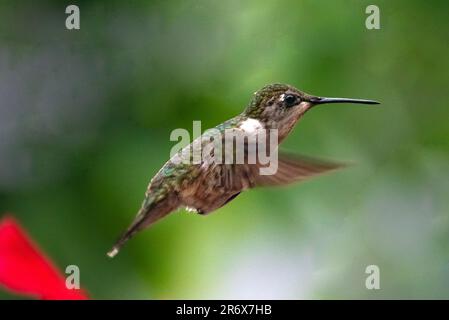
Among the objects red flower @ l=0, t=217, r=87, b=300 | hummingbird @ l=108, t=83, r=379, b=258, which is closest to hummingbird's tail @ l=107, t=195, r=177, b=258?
hummingbird @ l=108, t=83, r=379, b=258

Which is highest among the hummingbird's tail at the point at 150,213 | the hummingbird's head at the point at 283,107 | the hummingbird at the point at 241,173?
the hummingbird's head at the point at 283,107

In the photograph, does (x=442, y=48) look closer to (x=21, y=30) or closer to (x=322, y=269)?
(x=322, y=269)

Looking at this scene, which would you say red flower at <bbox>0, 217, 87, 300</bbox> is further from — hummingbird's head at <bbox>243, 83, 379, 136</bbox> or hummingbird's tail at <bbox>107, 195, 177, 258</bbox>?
hummingbird's head at <bbox>243, 83, 379, 136</bbox>

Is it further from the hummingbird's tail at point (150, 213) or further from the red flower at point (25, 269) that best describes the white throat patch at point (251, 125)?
the red flower at point (25, 269)

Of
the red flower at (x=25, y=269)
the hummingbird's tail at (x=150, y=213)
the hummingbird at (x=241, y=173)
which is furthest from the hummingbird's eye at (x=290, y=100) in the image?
the red flower at (x=25, y=269)

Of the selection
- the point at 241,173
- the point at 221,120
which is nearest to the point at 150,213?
the point at 241,173
